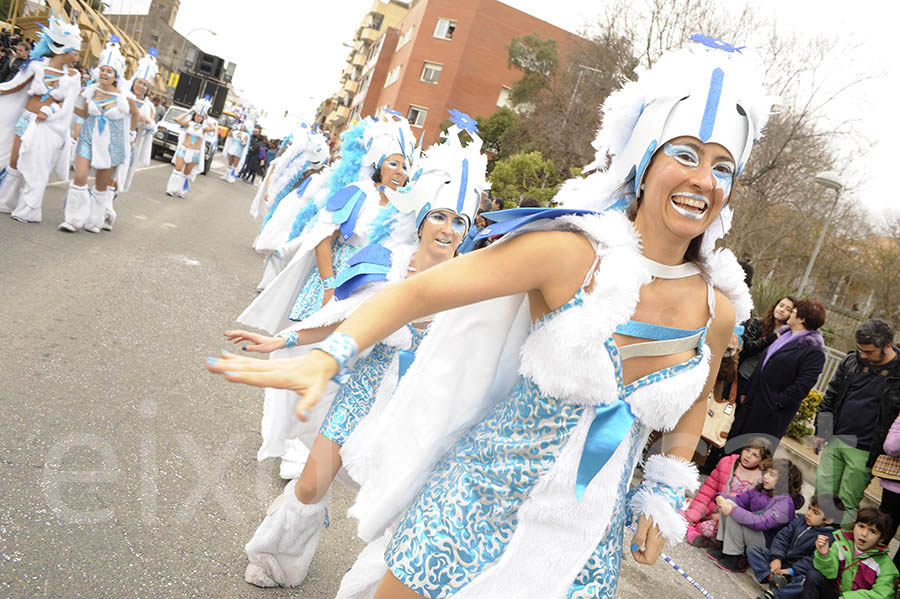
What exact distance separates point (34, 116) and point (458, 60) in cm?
3787

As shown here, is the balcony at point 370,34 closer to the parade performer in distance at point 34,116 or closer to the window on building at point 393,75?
the window on building at point 393,75

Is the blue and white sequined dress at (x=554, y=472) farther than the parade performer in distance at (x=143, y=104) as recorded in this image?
No

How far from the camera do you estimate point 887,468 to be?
5523 mm

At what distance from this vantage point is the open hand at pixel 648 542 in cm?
221

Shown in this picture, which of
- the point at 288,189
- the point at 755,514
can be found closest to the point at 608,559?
the point at 755,514

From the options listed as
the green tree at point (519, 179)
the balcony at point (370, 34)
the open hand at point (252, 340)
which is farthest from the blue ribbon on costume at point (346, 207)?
the balcony at point (370, 34)

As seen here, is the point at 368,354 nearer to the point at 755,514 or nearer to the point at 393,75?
the point at 755,514

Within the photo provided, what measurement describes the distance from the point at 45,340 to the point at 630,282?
4434 millimetres

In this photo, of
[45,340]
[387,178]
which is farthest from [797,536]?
[45,340]

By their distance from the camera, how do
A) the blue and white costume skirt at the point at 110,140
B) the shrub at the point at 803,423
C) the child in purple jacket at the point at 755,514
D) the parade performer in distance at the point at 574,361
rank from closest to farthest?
the parade performer in distance at the point at 574,361 → the child in purple jacket at the point at 755,514 → the blue and white costume skirt at the point at 110,140 → the shrub at the point at 803,423

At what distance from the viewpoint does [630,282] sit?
2.03 meters

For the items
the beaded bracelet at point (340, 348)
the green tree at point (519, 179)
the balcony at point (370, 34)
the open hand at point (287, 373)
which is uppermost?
the balcony at point (370, 34)

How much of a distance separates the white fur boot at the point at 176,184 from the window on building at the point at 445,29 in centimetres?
3223

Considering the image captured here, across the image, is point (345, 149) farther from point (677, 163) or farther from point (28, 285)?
point (677, 163)
